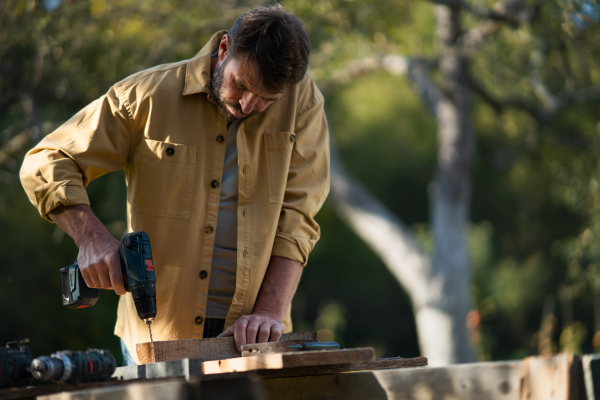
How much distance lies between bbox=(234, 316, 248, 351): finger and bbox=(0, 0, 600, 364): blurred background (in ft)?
6.52

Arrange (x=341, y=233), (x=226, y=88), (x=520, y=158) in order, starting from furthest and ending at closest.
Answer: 1. (x=341, y=233)
2. (x=520, y=158)
3. (x=226, y=88)

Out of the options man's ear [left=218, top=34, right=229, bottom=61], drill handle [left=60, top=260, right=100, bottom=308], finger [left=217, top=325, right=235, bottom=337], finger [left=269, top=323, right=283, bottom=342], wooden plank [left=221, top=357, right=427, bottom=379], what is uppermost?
man's ear [left=218, top=34, right=229, bottom=61]

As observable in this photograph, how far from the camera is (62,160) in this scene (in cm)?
247

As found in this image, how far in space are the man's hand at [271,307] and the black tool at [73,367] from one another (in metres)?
0.62

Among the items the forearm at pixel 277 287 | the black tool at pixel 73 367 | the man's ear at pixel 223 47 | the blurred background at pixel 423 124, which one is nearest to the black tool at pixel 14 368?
the black tool at pixel 73 367

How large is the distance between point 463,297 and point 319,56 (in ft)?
12.5

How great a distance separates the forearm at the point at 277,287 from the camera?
2.62 metres

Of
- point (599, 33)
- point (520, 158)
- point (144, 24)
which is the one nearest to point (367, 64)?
point (144, 24)

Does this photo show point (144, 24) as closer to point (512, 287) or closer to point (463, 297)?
point (463, 297)

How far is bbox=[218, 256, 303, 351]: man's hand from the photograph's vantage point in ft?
7.79

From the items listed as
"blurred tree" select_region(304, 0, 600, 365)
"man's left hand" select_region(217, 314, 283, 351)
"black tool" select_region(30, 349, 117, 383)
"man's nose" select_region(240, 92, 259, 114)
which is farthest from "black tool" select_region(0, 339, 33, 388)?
"blurred tree" select_region(304, 0, 600, 365)

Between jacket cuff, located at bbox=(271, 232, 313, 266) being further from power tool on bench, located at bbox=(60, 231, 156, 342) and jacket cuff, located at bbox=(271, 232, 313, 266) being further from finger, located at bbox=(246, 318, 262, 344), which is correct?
power tool on bench, located at bbox=(60, 231, 156, 342)

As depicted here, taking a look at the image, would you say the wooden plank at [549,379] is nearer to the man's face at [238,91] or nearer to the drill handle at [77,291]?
the man's face at [238,91]

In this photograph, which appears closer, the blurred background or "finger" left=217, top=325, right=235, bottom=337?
"finger" left=217, top=325, right=235, bottom=337
